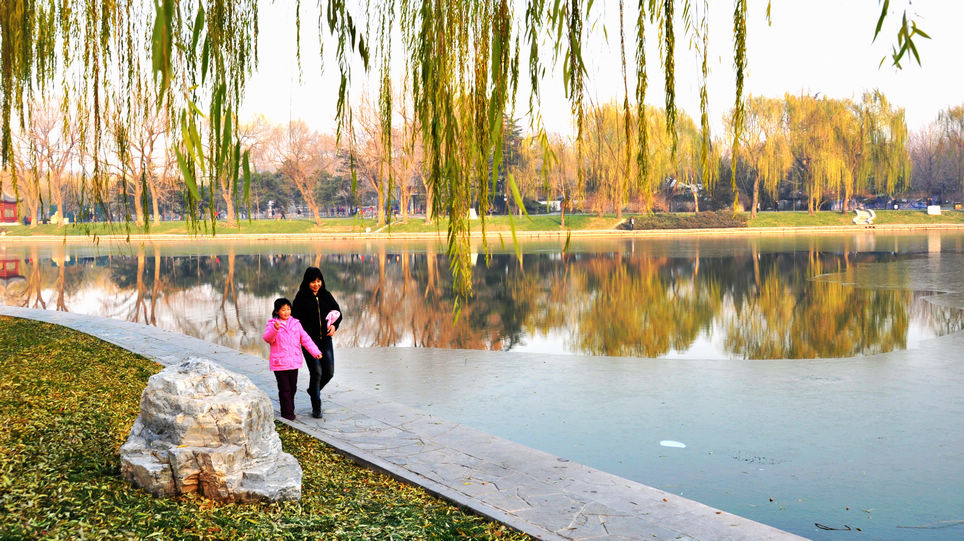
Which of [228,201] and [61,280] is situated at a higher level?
[228,201]

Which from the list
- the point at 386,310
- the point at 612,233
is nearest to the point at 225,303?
the point at 386,310

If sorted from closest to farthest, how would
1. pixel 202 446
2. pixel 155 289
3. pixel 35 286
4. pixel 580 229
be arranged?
pixel 202 446 → pixel 155 289 → pixel 35 286 → pixel 580 229

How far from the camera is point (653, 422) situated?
7543 millimetres

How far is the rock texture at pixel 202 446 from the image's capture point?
15.7ft

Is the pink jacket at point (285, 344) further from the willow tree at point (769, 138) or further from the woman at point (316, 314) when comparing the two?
the willow tree at point (769, 138)

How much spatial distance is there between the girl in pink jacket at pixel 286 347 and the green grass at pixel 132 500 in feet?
1.22

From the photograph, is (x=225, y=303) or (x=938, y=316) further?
(x=225, y=303)

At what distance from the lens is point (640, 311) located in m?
16.6

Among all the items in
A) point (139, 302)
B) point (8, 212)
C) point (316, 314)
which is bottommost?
point (139, 302)

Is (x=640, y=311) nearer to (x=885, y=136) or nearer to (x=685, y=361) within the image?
(x=685, y=361)

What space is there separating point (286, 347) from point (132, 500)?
2.49 metres

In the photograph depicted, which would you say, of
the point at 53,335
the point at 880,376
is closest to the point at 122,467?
the point at 53,335

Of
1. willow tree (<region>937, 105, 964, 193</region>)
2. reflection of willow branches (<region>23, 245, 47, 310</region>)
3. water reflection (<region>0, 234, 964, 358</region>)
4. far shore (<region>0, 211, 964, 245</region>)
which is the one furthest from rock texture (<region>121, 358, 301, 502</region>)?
willow tree (<region>937, 105, 964, 193</region>)

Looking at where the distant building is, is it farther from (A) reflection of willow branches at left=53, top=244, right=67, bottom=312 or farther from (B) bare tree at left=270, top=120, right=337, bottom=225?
(A) reflection of willow branches at left=53, top=244, right=67, bottom=312
